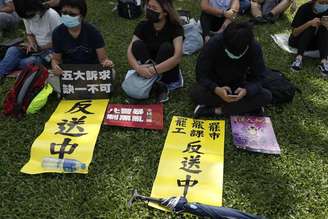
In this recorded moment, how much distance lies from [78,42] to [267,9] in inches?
A: 139

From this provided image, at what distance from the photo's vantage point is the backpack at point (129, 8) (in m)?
6.08

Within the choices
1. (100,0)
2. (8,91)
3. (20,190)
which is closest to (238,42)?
(20,190)

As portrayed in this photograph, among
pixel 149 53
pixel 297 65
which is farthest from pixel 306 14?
pixel 149 53

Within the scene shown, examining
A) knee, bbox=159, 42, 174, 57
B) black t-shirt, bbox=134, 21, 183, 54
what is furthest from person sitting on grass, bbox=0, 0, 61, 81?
knee, bbox=159, 42, 174, 57

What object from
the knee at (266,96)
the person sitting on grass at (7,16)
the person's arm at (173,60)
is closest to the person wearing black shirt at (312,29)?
the knee at (266,96)

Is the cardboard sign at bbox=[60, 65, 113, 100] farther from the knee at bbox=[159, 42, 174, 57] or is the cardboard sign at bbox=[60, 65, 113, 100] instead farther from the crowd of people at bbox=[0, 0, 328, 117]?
the knee at bbox=[159, 42, 174, 57]

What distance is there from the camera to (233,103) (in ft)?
12.7

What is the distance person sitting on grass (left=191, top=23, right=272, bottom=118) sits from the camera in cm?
372

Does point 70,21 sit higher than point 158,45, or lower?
higher

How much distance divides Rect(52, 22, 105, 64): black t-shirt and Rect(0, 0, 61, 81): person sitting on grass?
1.23 ft

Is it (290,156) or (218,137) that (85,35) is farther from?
(290,156)

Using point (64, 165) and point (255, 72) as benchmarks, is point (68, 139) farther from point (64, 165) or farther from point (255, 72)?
point (255, 72)

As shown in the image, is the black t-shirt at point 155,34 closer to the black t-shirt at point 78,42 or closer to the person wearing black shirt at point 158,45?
the person wearing black shirt at point 158,45

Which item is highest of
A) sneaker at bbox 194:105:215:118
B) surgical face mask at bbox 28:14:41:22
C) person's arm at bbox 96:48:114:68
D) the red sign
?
surgical face mask at bbox 28:14:41:22
